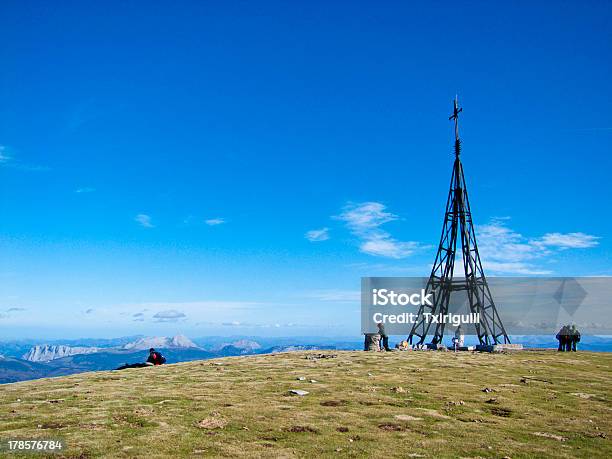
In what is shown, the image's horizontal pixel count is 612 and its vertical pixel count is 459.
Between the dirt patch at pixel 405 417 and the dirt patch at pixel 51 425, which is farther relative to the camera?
the dirt patch at pixel 405 417

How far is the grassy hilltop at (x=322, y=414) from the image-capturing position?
37.3 ft

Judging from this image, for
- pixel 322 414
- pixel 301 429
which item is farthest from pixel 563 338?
pixel 301 429

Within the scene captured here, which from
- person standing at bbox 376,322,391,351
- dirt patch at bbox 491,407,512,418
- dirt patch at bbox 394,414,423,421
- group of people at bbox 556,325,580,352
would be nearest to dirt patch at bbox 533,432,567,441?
dirt patch at bbox 491,407,512,418

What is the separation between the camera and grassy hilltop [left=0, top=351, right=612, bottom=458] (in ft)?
37.3

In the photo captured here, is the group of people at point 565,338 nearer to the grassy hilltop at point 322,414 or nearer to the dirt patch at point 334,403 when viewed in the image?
the grassy hilltop at point 322,414

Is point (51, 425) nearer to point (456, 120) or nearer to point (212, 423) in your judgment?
point (212, 423)

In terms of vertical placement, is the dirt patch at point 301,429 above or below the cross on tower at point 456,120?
below

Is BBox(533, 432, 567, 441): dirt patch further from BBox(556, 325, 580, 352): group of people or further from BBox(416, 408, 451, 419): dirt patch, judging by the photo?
BBox(556, 325, 580, 352): group of people

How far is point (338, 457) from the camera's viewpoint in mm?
10555

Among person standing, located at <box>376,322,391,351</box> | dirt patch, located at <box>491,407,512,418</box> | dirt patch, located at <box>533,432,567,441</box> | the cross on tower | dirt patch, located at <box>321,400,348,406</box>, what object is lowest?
dirt patch, located at <box>533,432,567,441</box>

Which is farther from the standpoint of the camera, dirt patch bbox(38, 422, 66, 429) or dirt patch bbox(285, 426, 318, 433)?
dirt patch bbox(38, 422, 66, 429)

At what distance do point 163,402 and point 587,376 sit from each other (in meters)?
22.4

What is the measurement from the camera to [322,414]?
577 inches

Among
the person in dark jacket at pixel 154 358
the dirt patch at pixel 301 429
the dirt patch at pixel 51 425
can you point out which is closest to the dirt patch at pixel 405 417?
the dirt patch at pixel 301 429
